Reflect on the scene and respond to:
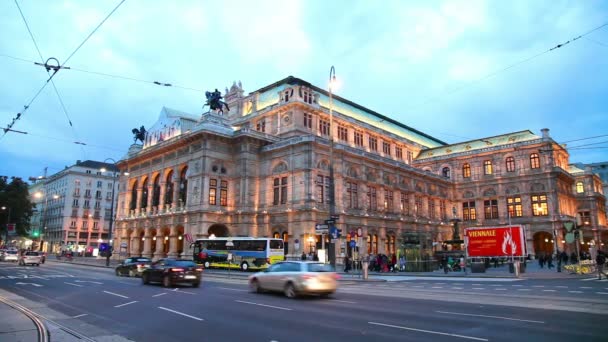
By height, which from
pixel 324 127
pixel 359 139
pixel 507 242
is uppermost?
pixel 324 127

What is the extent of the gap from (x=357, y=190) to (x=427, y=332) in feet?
154

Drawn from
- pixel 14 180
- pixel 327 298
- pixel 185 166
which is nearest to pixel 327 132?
pixel 185 166

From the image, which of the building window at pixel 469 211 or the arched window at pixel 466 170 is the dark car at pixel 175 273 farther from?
the arched window at pixel 466 170

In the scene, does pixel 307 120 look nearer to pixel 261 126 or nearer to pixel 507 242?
pixel 261 126

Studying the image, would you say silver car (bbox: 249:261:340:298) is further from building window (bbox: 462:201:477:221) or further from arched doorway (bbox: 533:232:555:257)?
building window (bbox: 462:201:477:221)

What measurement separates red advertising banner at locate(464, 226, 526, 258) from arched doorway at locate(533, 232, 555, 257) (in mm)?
40586

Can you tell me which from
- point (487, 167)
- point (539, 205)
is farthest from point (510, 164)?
point (539, 205)

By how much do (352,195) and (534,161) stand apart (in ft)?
Result: 118

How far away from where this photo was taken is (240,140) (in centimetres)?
5459

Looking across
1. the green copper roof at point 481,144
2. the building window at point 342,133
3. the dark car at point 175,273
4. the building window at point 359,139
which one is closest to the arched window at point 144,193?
the building window at point 342,133

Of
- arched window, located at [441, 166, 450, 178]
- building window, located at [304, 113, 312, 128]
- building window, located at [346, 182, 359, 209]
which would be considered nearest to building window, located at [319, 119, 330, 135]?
building window, located at [304, 113, 312, 128]

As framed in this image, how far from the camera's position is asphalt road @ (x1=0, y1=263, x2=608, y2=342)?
365 inches

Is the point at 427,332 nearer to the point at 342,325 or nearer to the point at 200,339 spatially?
the point at 342,325

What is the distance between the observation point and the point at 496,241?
1344 inches
